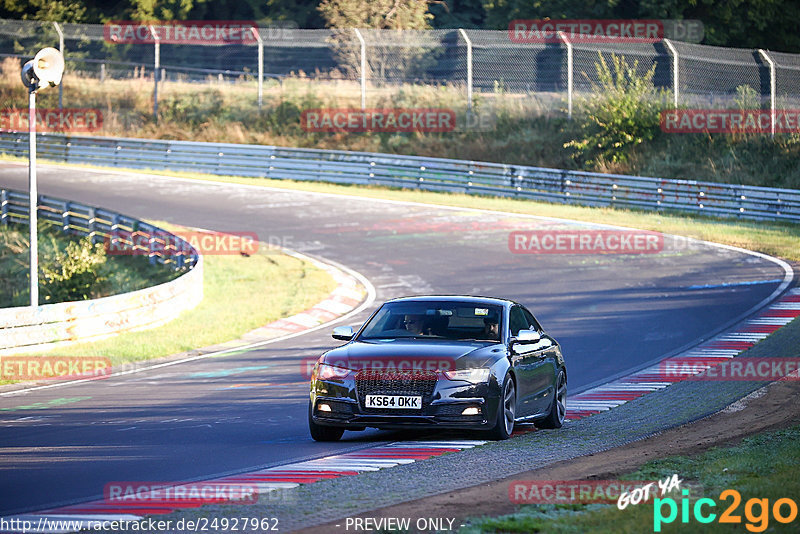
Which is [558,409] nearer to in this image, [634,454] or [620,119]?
[634,454]

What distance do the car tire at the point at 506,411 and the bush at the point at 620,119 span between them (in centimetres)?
2990

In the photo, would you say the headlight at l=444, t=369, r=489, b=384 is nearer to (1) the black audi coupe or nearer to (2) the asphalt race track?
(1) the black audi coupe

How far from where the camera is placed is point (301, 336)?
19.8m

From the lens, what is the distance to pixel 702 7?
169 feet

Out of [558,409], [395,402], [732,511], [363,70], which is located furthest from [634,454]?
[363,70]

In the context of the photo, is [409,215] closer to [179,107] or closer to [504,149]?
[504,149]

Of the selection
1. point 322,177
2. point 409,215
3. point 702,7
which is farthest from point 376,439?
point 702,7

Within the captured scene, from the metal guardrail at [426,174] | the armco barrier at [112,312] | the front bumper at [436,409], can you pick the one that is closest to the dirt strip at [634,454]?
the front bumper at [436,409]

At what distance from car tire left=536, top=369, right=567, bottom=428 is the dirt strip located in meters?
1.23

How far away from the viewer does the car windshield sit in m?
11.0

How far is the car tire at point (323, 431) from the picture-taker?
10398 millimetres

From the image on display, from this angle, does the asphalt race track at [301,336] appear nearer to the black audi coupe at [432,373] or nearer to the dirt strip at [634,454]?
the black audi coupe at [432,373]

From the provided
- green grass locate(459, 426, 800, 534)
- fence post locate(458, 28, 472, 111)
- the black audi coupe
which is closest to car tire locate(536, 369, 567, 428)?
the black audi coupe

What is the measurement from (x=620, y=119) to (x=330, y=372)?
31303 millimetres
